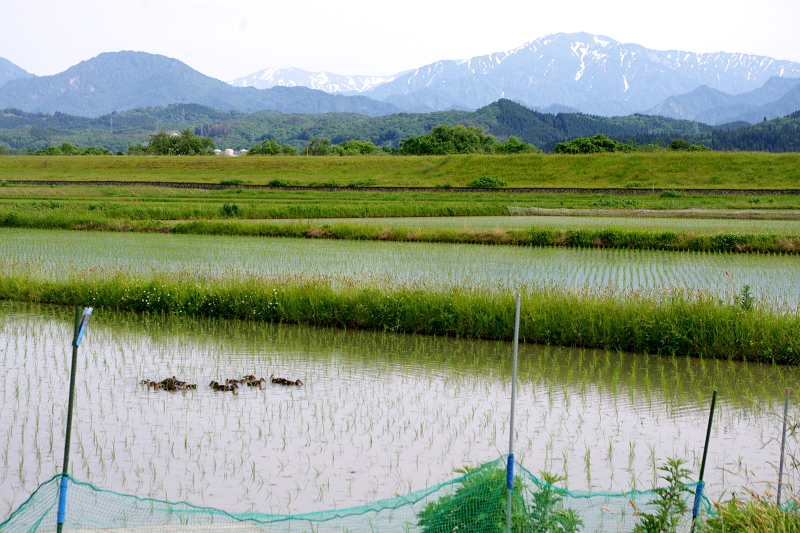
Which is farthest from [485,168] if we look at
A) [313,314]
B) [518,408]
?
[518,408]

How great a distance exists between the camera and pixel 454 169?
61219 millimetres

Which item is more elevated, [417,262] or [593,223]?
[593,223]

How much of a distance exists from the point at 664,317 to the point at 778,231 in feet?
59.2

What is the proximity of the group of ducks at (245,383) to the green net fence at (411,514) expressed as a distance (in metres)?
2.90

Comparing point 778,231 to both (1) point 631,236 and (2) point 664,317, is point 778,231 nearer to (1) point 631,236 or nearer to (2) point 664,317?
(1) point 631,236

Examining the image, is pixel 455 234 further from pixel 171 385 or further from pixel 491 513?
pixel 491 513

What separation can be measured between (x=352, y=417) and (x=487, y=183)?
46.7m

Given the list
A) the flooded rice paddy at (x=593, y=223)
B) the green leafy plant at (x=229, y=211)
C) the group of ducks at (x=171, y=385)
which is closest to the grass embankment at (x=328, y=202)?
the green leafy plant at (x=229, y=211)

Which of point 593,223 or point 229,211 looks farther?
point 229,211

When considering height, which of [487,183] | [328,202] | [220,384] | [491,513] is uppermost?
[487,183]

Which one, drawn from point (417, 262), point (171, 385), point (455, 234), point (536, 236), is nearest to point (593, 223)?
point (536, 236)

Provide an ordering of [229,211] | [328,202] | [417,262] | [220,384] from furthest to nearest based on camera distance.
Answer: [328,202]
[229,211]
[417,262]
[220,384]

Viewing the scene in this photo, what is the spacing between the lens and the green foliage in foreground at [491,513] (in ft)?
14.1

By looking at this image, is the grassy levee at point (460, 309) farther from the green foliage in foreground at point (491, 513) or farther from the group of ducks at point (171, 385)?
the green foliage in foreground at point (491, 513)
